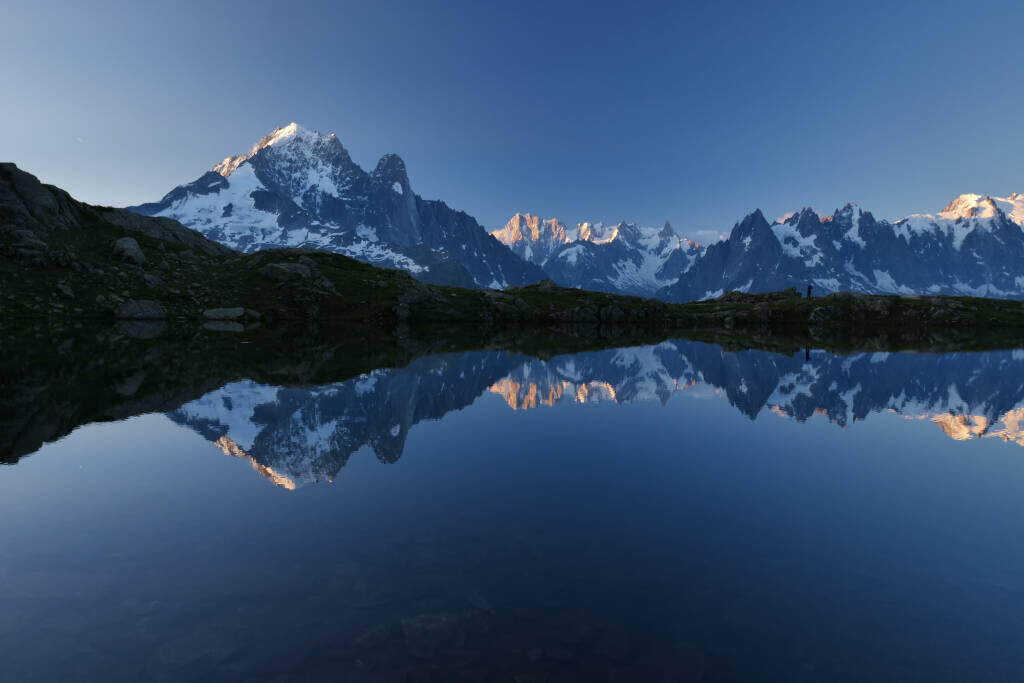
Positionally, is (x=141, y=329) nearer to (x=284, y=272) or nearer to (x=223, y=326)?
(x=223, y=326)

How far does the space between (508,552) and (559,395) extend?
911 inches

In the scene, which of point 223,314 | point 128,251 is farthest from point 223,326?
point 128,251

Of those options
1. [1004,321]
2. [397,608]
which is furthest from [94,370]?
[1004,321]

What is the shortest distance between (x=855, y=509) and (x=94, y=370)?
4837 centimetres

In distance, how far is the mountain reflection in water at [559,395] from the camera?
67.8 feet

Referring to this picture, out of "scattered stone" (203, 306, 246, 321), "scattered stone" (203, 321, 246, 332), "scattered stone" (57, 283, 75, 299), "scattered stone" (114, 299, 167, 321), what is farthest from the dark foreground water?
"scattered stone" (57, 283, 75, 299)

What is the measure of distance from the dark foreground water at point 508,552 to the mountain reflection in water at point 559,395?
42 centimetres

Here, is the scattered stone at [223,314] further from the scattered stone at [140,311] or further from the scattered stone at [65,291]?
the scattered stone at [65,291]

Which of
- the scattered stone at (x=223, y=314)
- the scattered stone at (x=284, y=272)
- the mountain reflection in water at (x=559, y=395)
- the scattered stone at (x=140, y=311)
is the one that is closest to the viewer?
the mountain reflection in water at (x=559, y=395)

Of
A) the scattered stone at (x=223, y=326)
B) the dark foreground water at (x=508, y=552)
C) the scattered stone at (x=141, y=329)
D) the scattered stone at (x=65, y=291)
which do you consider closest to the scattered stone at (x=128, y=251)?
the scattered stone at (x=65, y=291)

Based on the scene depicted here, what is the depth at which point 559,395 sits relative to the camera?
34.2 meters

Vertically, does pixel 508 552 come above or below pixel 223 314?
below

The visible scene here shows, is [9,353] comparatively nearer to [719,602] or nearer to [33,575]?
[33,575]

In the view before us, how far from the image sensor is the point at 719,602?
936cm
